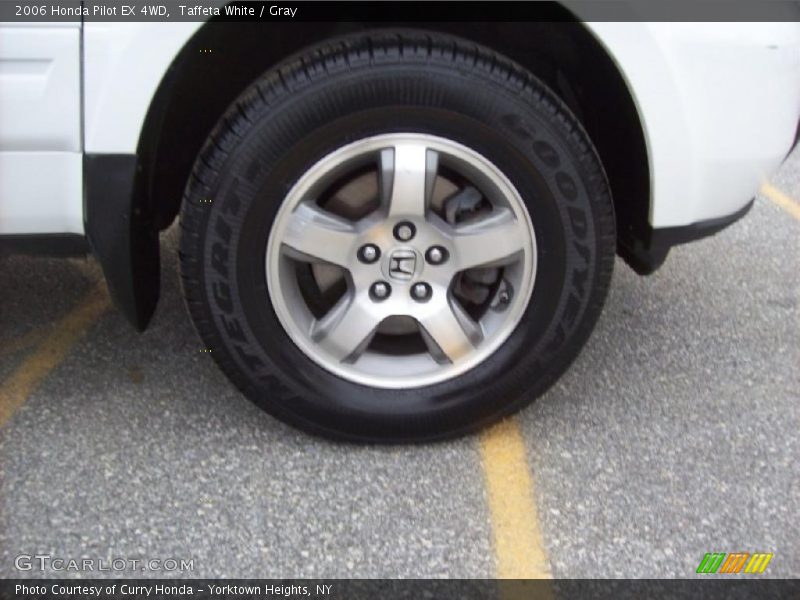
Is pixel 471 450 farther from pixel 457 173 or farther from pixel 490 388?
pixel 457 173

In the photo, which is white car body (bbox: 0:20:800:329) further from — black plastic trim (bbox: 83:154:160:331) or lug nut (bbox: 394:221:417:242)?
lug nut (bbox: 394:221:417:242)

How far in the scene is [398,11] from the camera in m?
2.49

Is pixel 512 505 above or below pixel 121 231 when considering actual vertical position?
below

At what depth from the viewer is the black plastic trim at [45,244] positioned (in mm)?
2434

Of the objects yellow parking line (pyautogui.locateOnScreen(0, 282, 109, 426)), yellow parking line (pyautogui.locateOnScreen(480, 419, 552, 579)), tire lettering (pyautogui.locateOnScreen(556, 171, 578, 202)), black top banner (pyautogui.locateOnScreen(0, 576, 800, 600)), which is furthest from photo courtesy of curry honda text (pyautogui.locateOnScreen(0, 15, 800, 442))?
yellow parking line (pyautogui.locateOnScreen(0, 282, 109, 426))

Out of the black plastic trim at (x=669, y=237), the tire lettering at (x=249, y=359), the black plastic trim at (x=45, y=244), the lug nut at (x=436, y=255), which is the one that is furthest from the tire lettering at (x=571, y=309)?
the black plastic trim at (x=45, y=244)

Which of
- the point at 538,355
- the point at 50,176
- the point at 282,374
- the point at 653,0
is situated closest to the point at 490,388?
the point at 538,355

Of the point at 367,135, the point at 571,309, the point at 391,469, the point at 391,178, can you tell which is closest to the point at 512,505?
the point at 391,469

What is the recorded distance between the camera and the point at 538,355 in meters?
2.68

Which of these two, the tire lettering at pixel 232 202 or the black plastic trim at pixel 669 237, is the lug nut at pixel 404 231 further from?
the black plastic trim at pixel 669 237

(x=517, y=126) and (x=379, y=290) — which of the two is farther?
(x=379, y=290)

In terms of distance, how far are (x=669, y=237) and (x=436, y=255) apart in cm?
64

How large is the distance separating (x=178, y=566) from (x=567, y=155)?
1.43m

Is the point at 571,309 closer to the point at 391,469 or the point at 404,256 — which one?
the point at 404,256
